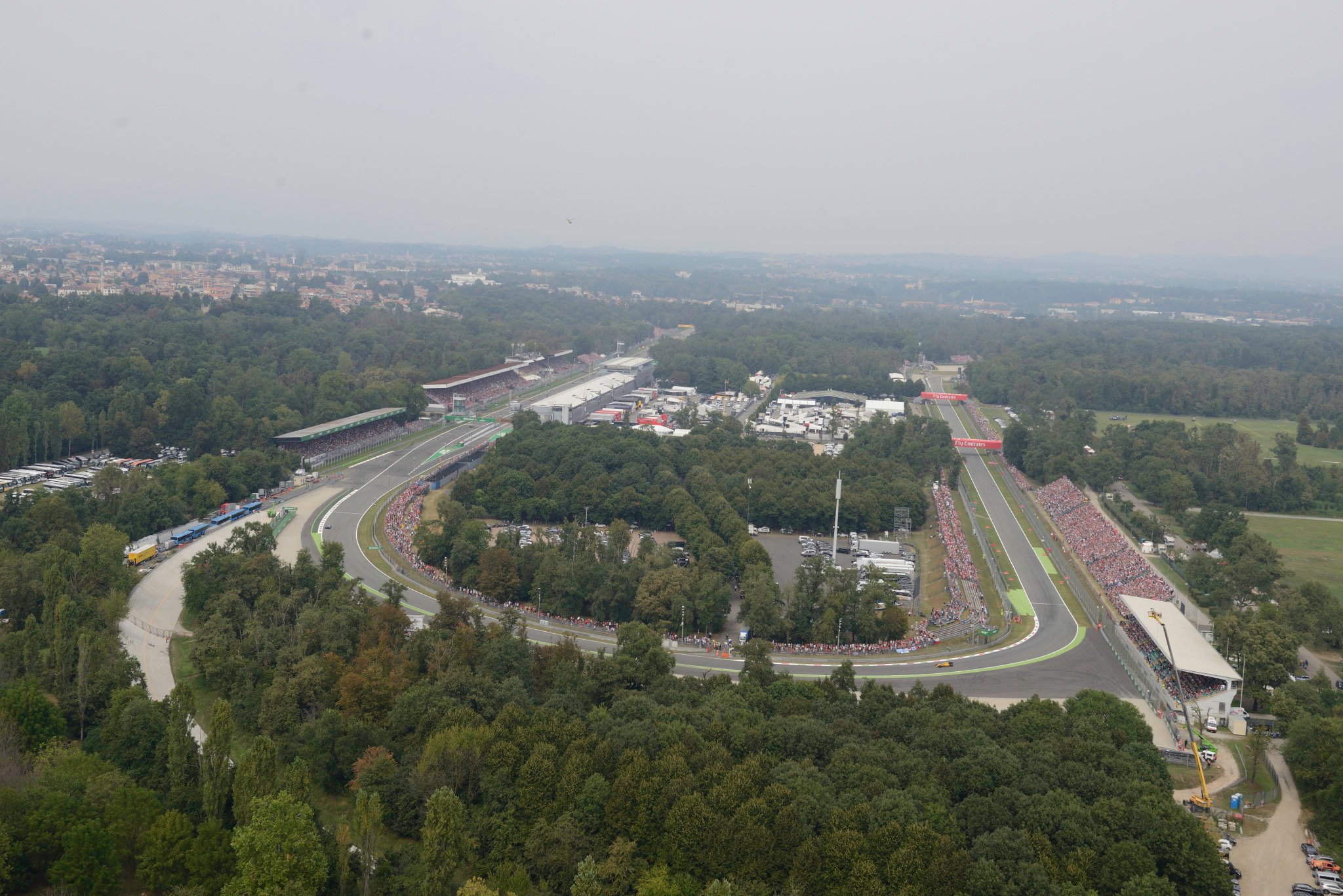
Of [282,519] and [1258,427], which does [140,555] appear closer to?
[282,519]

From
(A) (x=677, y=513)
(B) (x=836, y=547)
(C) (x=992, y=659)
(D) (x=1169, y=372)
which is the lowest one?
(C) (x=992, y=659)

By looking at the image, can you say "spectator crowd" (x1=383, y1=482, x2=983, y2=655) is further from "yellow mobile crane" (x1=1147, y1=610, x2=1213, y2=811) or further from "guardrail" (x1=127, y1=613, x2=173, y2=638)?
"guardrail" (x1=127, y1=613, x2=173, y2=638)

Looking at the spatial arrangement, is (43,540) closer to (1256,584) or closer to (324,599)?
(324,599)

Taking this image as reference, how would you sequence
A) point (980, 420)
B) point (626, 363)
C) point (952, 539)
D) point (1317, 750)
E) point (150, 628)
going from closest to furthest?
point (1317, 750) < point (150, 628) < point (952, 539) < point (980, 420) < point (626, 363)

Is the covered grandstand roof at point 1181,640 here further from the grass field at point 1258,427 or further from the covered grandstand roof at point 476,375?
the covered grandstand roof at point 476,375

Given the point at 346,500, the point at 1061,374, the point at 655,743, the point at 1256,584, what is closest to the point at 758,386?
the point at 1061,374

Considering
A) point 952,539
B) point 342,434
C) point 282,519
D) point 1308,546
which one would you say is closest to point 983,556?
point 952,539
